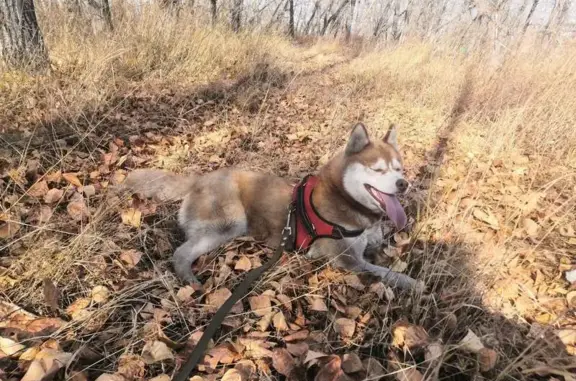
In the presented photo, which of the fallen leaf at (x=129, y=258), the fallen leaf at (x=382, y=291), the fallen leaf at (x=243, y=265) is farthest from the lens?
the fallen leaf at (x=243, y=265)

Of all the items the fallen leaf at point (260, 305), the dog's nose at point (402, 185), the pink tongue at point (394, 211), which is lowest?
the fallen leaf at point (260, 305)

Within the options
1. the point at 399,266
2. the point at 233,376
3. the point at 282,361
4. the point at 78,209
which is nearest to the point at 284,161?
the point at 399,266

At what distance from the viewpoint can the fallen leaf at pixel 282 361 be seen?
1.67 meters

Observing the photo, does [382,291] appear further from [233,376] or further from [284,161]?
[284,161]

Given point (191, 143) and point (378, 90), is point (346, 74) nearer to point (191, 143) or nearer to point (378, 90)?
point (378, 90)

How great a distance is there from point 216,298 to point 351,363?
0.86 meters

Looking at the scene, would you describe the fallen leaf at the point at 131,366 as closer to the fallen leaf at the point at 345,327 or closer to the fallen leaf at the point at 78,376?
the fallen leaf at the point at 78,376

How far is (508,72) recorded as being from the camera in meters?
6.25

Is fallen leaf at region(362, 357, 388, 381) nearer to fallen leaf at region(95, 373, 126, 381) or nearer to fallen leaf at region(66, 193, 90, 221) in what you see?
fallen leaf at region(95, 373, 126, 381)

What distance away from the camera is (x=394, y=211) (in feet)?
8.73

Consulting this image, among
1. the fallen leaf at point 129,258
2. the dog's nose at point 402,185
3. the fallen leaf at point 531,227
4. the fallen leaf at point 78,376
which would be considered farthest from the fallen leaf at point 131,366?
the fallen leaf at point 531,227

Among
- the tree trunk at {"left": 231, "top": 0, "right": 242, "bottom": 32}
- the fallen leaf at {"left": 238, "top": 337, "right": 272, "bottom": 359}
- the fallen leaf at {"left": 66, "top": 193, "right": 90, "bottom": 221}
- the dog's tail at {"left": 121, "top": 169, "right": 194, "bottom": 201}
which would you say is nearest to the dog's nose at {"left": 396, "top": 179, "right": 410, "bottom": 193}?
the fallen leaf at {"left": 238, "top": 337, "right": 272, "bottom": 359}

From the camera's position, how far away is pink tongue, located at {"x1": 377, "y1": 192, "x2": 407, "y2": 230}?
8.65ft

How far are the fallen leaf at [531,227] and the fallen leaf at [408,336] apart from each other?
1.53 metres
